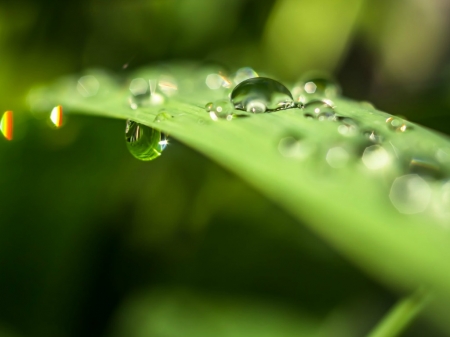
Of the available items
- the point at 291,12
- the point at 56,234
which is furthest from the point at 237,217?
the point at 291,12

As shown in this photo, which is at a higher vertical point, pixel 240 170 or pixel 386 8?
pixel 386 8

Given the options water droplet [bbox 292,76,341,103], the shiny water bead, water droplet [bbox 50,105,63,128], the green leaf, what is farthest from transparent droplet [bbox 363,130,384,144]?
water droplet [bbox 50,105,63,128]

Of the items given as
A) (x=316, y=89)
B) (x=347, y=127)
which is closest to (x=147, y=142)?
(x=347, y=127)

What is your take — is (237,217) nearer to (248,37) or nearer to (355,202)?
(248,37)

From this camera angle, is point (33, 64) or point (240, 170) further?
point (33, 64)

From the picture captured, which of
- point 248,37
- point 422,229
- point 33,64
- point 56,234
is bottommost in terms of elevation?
point 422,229

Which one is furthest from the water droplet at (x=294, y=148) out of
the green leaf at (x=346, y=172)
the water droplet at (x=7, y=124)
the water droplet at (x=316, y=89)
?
the water droplet at (x=7, y=124)

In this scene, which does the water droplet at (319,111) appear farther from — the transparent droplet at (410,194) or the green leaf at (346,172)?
the transparent droplet at (410,194)
